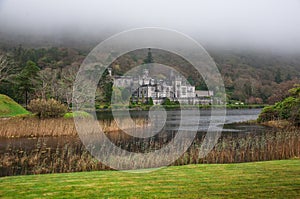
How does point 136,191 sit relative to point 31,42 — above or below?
below

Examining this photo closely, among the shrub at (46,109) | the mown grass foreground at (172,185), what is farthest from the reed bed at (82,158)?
the shrub at (46,109)

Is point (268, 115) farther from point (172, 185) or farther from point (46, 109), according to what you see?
point (172, 185)

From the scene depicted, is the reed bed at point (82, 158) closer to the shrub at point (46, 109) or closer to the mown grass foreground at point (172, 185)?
the mown grass foreground at point (172, 185)

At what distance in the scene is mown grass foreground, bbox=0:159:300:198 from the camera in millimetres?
4980

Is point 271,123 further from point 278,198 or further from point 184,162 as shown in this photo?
point 278,198

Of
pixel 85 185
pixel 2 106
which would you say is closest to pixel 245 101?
pixel 2 106

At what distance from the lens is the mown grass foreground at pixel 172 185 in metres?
4.98

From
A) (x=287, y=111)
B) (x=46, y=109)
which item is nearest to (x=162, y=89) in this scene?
(x=287, y=111)

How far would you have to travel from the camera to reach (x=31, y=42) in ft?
505

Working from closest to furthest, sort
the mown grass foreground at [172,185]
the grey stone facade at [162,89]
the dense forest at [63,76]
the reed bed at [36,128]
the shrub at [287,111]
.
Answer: the mown grass foreground at [172,185] → the reed bed at [36,128] → the shrub at [287,111] → the dense forest at [63,76] → the grey stone facade at [162,89]

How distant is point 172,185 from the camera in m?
5.57

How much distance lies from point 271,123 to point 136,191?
2231 cm

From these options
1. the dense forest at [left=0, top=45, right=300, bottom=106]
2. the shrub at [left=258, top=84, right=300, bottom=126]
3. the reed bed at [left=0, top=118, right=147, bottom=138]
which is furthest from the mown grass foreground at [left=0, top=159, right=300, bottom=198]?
the dense forest at [left=0, top=45, right=300, bottom=106]

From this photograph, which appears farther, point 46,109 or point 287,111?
point 287,111
